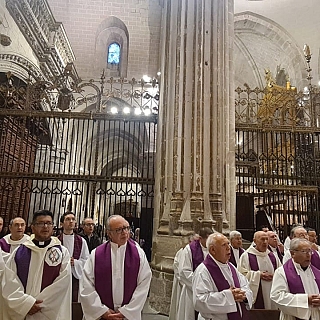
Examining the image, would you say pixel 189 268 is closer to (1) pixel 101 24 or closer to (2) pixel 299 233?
(2) pixel 299 233

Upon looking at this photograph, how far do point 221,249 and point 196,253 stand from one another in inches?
46.5

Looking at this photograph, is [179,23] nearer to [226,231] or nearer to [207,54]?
[207,54]

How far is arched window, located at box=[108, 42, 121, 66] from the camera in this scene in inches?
634

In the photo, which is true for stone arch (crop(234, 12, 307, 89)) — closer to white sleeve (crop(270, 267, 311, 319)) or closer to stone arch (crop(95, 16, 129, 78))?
stone arch (crop(95, 16, 129, 78))

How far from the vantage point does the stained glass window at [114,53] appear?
16141 millimetres

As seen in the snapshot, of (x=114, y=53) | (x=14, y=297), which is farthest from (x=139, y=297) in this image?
(x=114, y=53)

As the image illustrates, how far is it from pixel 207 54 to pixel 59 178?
3972mm

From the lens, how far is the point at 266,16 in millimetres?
16031

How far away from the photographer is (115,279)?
2.91 m

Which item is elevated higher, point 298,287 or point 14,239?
point 14,239

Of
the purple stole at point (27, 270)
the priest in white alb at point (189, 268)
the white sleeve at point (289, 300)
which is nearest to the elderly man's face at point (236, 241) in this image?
the priest in white alb at point (189, 268)

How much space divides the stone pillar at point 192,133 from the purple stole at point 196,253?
4.49 feet

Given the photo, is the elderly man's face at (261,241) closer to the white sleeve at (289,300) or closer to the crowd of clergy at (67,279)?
the white sleeve at (289,300)

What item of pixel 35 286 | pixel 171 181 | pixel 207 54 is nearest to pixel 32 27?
pixel 207 54
